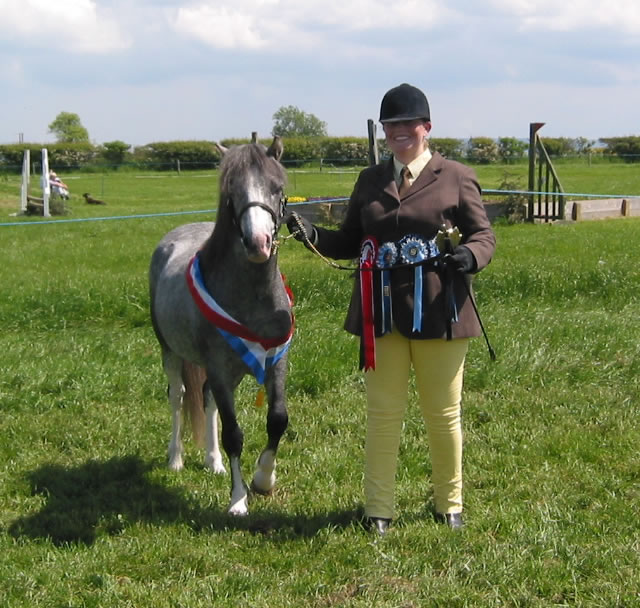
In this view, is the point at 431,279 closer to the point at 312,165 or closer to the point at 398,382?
the point at 398,382

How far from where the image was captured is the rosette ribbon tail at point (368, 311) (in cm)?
448

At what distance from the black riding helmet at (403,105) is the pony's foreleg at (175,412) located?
2.65 m

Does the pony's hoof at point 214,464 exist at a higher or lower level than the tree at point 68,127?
lower

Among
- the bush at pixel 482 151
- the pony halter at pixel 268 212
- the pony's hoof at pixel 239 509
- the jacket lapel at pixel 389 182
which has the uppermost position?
the bush at pixel 482 151

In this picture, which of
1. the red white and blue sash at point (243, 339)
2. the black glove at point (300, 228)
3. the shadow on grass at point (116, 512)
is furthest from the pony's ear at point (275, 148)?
the shadow on grass at point (116, 512)

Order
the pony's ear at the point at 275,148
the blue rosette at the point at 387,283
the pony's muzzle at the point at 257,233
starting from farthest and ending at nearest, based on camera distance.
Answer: the pony's ear at the point at 275,148 < the blue rosette at the point at 387,283 < the pony's muzzle at the point at 257,233

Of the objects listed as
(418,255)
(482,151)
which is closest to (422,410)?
(418,255)

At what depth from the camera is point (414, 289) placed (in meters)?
4.44

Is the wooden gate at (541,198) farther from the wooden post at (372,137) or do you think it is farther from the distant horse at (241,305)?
the distant horse at (241,305)

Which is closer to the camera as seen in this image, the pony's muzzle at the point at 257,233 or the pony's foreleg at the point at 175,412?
the pony's muzzle at the point at 257,233

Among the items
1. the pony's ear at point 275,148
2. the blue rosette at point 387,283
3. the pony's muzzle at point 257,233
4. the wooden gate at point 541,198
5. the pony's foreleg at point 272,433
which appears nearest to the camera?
the pony's muzzle at point 257,233

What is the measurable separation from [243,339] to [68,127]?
107 metres

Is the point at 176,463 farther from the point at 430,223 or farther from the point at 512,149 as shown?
the point at 512,149

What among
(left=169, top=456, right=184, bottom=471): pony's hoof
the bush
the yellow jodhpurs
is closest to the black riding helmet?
the yellow jodhpurs
